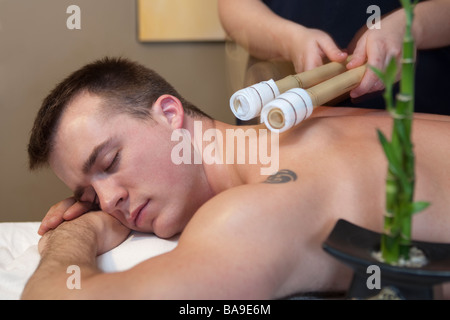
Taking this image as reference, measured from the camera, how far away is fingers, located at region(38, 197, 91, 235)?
1378 millimetres

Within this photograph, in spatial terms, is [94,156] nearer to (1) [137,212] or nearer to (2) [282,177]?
(1) [137,212]

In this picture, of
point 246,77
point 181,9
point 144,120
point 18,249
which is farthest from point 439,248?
point 181,9

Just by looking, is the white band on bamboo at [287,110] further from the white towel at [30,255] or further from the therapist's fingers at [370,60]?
the white towel at [30,255]

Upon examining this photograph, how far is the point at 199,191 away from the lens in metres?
1.27

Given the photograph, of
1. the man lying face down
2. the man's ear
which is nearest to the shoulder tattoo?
the man lying face down

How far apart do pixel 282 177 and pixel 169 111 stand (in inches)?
18.0

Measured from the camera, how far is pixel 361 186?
97 cm

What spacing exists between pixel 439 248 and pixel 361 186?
196mm

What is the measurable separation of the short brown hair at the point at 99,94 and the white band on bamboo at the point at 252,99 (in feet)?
0.90

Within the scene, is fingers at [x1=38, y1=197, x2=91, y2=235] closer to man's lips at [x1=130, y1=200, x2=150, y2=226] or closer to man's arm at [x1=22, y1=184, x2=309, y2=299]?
man's lips at [x1=130, y1=200, x2=150, y2=226]

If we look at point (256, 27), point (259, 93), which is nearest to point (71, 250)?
point (259, 93)

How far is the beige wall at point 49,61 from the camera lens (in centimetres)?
207

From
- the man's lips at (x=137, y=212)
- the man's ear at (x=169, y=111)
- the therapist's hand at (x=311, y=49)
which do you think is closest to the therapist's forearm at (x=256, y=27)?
the therapist's hand at (x=311, y=49)
